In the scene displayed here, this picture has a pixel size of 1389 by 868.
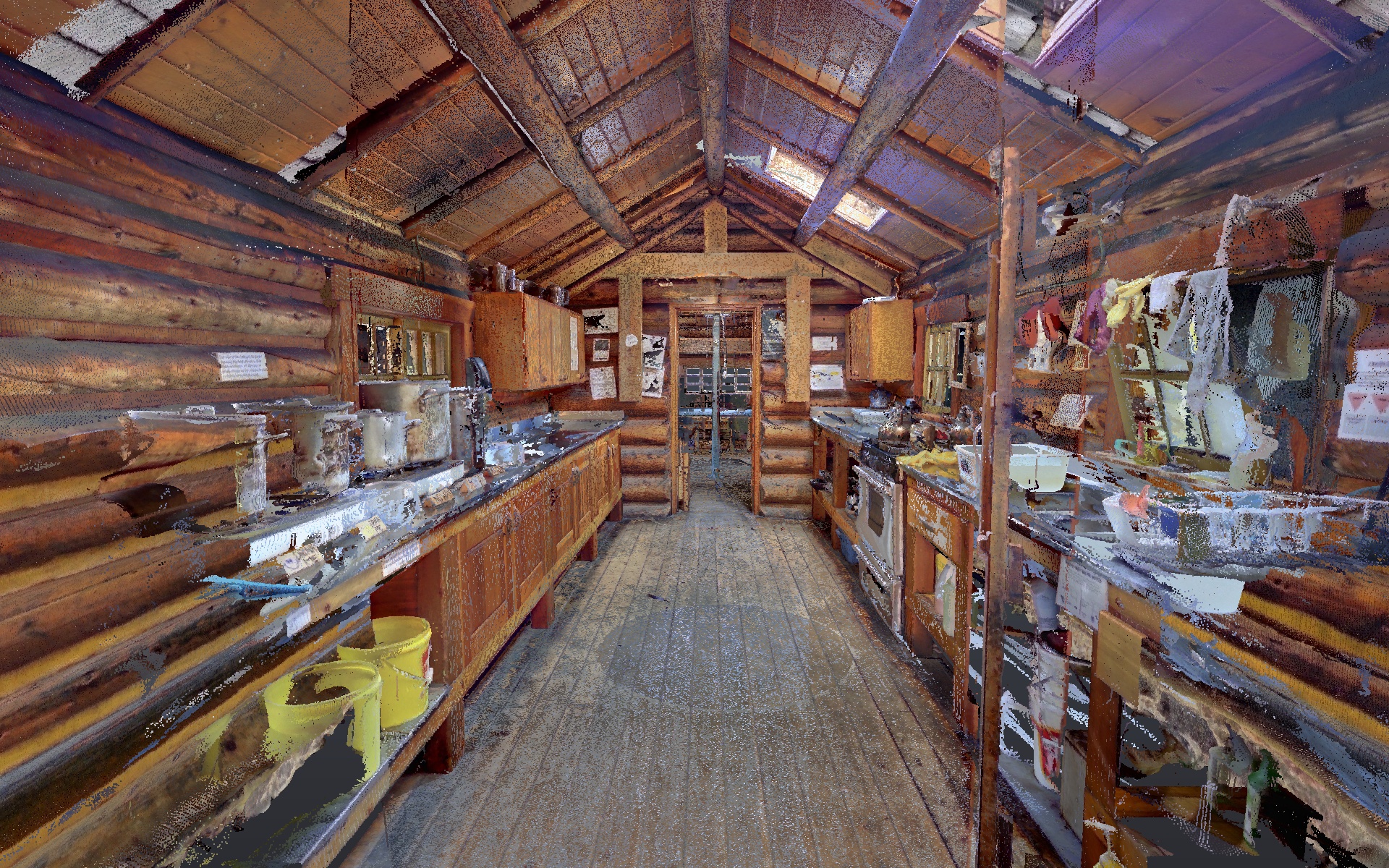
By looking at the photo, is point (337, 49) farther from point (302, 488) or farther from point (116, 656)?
point (116, 656)

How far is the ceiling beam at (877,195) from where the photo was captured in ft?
15.8

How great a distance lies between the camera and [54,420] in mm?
1755

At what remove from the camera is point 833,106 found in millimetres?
3811

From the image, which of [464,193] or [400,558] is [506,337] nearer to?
[464,193]

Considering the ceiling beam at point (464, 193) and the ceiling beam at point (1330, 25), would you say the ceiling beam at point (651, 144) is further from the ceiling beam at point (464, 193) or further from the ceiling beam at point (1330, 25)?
the ceiling beam at point (1330, 25)

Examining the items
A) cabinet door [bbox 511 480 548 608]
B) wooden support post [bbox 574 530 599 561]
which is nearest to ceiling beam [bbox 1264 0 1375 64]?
cabinet door [bbox 511 480 548 608]

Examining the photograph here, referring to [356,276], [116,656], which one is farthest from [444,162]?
[116,656]

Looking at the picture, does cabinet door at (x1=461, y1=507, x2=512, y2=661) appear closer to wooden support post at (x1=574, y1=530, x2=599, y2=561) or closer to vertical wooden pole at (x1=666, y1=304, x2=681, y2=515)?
wooden support post at (x1=574, y1=530, x2=599, y2=561)

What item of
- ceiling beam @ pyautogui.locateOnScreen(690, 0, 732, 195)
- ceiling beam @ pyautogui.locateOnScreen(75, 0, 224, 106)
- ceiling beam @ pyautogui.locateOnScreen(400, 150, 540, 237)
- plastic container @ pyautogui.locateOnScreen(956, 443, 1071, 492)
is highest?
ceiling beam @ pyautogui.locateOnScreen(690, 0, 732, 195)

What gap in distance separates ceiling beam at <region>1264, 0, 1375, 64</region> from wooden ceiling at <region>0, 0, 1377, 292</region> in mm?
80

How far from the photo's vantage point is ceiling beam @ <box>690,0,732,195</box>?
2.88 meters

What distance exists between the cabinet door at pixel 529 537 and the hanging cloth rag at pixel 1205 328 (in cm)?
356

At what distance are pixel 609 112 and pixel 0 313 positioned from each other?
3.28 meters

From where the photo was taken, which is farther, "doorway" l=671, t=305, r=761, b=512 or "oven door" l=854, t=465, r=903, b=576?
"doorway" l=671, t=305, r=761, b=512
